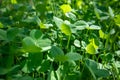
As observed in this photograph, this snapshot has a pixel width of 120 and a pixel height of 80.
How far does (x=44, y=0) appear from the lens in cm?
207

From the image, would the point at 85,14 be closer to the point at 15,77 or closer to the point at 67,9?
the point at 67,9

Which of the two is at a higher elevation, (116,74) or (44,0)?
(44,0)

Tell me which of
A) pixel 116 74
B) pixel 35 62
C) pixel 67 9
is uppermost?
pixel 67 9

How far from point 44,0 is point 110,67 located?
0.95 meters

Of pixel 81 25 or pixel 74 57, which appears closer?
pixel 74 57

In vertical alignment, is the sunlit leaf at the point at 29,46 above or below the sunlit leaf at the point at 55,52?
above

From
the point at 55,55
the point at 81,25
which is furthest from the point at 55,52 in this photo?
the point at 81,25

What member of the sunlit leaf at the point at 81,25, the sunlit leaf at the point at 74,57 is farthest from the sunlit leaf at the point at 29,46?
the sunlit leaf at the point at 81,25

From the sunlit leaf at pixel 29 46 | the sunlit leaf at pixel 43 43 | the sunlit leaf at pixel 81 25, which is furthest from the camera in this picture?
the sunlit leaf at pixel 81 25

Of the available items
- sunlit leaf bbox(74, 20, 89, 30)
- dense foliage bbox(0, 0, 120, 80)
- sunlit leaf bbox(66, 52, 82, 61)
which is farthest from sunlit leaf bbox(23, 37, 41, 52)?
sunlit leaf bbox(74, 20, 89, 30)

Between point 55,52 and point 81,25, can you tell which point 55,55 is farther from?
point 81,25

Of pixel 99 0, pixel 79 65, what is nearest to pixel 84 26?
pixel 79 65

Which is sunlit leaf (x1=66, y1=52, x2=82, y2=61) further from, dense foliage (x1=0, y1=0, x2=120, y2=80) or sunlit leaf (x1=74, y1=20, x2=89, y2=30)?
sunlit leaf (x1=74, y1=20, x2=89, y2=30)

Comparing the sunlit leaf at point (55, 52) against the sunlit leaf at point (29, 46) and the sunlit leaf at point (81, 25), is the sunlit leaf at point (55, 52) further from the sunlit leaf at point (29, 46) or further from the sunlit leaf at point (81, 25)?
the sunlit leaf at point (81, 25)
